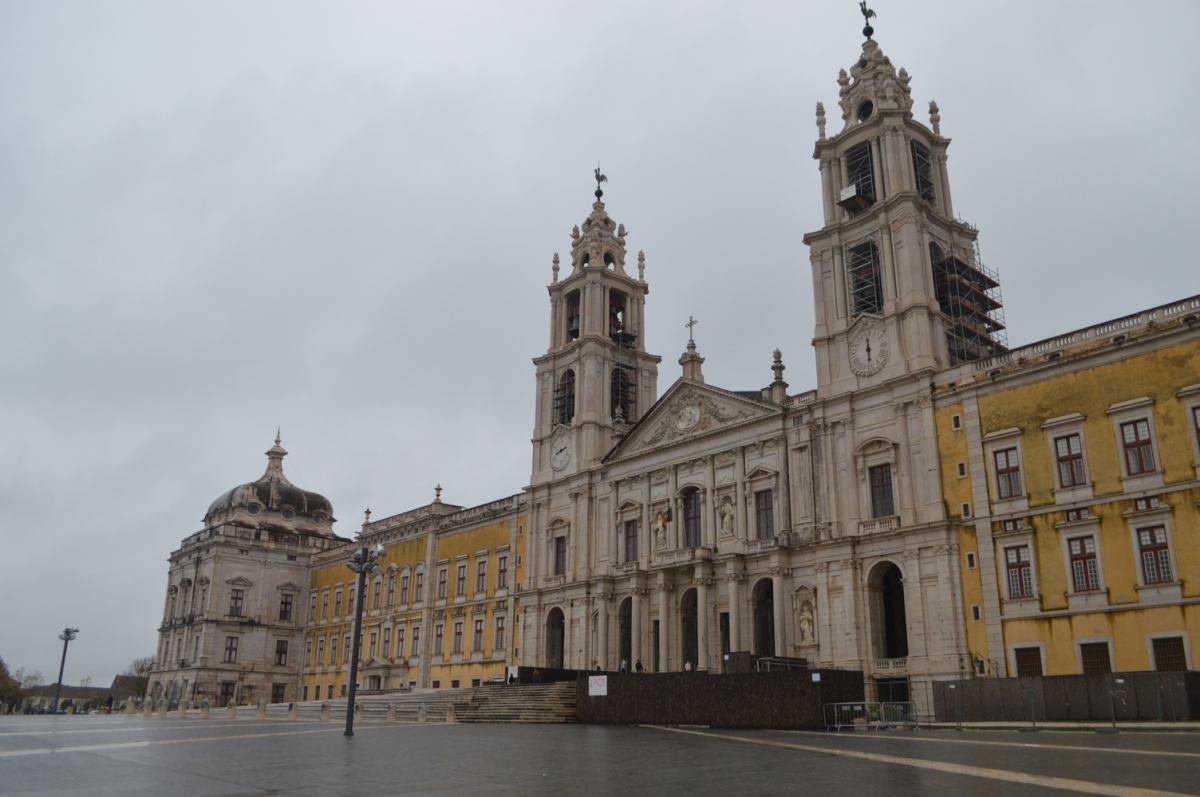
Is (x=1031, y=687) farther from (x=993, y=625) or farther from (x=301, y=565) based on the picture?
(x=301, y=565)

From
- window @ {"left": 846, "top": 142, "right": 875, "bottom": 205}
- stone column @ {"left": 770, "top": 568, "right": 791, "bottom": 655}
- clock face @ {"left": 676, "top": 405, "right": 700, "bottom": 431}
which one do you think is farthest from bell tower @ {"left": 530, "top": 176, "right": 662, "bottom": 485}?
window @ {"left": 846, "top": 142, "right": 875, "bottom": 205}

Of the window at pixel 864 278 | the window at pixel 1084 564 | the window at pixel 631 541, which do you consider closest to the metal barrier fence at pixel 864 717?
the window at pixel 1084 564

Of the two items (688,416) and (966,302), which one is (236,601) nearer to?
(688,416)

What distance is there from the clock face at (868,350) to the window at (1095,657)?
12.7 m

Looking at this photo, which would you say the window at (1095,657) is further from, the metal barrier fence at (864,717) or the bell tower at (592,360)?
the bell tower at (592,360)

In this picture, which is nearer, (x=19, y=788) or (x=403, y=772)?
(x=19, y=788)

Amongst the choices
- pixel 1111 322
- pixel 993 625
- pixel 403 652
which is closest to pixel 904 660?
pixel 993 625

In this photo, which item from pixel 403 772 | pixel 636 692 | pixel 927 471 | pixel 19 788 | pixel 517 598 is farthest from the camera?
pixel 517 598

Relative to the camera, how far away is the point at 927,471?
33906 mm

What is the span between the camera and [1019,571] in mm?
30766

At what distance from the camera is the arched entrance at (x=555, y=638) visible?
4844 cm

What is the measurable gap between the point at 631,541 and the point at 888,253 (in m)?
18.1

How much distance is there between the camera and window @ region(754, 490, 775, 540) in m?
39.5

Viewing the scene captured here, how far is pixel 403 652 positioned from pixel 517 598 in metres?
12.2
